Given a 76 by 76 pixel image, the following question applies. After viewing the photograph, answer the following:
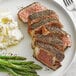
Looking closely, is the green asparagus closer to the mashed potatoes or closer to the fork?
the mashed potatoes

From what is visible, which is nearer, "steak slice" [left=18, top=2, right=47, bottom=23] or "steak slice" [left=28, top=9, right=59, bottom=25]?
"steak slice" [left=28, top=9, right=59, bottom=25]

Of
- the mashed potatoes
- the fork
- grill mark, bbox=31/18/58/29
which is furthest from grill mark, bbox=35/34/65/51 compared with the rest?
the fork

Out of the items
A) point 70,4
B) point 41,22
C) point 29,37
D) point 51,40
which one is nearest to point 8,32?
point 29,37

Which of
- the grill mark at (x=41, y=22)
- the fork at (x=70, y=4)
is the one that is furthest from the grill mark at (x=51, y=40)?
the fork at (x=70, y=4)

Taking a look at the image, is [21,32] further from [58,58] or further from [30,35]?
[58,58]

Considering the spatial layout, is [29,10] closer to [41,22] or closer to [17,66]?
[41,22]

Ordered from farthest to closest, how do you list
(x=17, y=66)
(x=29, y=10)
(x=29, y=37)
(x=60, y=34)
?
(x=29, y=10) < (x=29, y=37) < (x=60, y=34) < (x=17, y=66)
